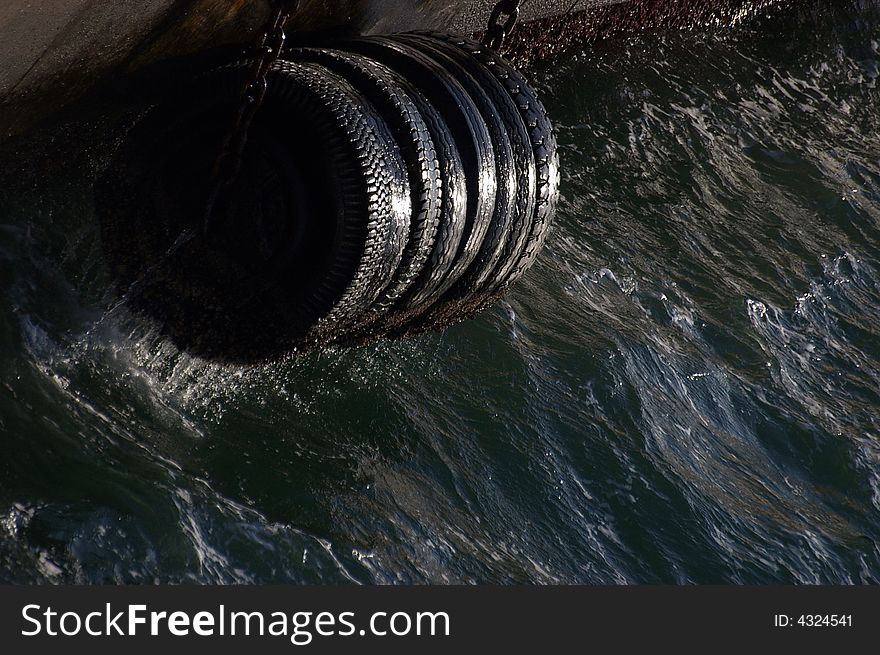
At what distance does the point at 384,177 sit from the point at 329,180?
237 mm

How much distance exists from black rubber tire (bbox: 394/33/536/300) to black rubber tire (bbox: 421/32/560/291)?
0.04 metres

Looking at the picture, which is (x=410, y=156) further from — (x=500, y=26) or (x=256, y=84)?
(x=500, y=26)

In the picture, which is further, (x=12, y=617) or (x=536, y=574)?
(x=536, y=574)

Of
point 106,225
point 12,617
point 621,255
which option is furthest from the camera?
point 621,255

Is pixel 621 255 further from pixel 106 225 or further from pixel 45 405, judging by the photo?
pixel 45 405

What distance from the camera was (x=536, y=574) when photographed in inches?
203

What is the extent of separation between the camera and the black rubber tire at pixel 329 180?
480 cm

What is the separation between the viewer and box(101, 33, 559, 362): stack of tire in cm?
484

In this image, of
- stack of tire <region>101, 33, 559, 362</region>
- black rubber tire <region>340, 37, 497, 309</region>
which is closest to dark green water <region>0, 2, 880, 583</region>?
stack of tire <region>101, 33, 559, 362</region>

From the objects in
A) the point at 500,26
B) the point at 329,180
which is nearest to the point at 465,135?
the point at 329,180

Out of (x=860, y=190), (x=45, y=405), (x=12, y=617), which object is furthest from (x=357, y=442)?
(x=860, y=190)

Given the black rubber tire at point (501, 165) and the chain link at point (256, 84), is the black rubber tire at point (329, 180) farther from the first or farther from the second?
the black rubber tire at point (501, 165)

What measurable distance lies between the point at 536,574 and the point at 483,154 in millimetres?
1892

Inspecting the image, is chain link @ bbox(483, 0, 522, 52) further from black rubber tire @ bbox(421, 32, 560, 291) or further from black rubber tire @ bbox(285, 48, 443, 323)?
black rubber tire @ bbox(285, 48, 443, 323)
